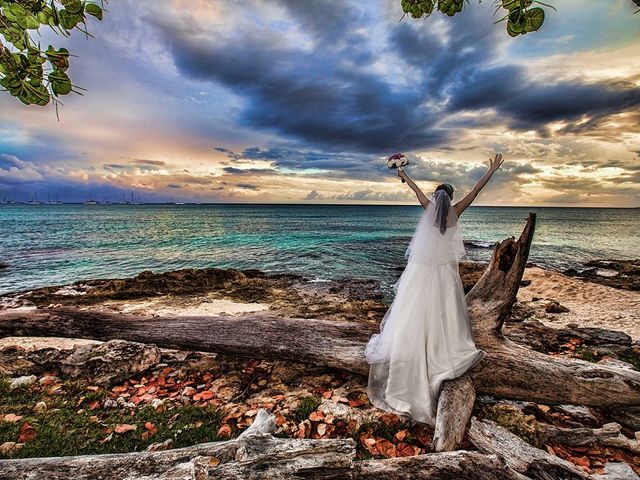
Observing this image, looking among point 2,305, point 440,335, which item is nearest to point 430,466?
point 440,335

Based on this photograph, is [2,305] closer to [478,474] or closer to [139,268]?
[139,268]

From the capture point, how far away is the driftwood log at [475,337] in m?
4.30

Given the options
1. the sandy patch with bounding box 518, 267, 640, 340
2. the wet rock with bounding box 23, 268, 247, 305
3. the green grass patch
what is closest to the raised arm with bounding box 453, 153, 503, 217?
the green grass patch

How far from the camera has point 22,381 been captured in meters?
4.98

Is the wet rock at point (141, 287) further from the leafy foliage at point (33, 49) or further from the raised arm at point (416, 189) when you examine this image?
the leafy foliage at point (33, 49)

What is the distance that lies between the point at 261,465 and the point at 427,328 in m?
2.90

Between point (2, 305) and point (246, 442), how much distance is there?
613 inches

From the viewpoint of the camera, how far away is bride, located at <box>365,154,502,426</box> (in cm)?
433

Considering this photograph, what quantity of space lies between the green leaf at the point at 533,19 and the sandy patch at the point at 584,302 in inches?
→ 387

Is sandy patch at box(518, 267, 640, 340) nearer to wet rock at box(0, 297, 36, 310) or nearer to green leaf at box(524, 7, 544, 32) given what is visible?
green leaf at box(524, 7, 544, 32)

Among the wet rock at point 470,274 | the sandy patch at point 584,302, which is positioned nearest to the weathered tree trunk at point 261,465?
the sandy patch at point 584,302

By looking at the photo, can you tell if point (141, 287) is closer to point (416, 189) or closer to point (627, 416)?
point (416, 189)

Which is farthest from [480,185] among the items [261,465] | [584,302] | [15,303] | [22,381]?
[15,303]

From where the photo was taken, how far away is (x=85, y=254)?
27.3 metres
